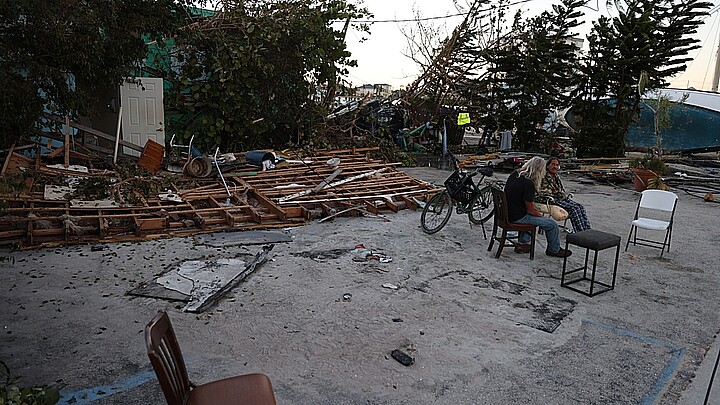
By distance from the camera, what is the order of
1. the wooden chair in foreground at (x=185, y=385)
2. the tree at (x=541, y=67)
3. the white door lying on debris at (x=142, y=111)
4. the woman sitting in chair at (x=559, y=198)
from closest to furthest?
the wooden chair in foreground at (x=185, y=385) → the woman sitting in chair at (x=559, y=198) → the white door lying on debris at (x=142, y=111) → the tree at (x=541, y=67)

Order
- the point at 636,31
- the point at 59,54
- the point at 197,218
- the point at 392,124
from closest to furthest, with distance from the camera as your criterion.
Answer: the point at 59,54 < the point at 197,218 < the point at 636,31 < the point at 392,124

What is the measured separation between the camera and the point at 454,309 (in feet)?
16.1

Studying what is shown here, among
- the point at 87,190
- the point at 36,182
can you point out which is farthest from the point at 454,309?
the point at 36,182

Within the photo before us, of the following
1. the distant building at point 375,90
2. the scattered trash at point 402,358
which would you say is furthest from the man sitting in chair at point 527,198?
the distant building at point 375,90

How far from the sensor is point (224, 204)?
8250 millimetres

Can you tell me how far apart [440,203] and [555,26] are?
13768 mm

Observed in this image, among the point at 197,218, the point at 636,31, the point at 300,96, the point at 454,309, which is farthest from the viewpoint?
the point at 636,31

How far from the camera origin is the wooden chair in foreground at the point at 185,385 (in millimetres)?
2201

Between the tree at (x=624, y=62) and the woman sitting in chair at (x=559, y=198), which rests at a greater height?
the tree at (x=624, y=62)

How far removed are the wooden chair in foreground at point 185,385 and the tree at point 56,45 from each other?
16.4ft

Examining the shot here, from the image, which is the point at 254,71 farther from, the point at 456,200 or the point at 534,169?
the point at 534,169

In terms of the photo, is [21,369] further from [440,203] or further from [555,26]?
[555,26]

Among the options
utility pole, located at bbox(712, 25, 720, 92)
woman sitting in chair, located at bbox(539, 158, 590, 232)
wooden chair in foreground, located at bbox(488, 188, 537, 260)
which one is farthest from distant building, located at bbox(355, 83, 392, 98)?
→ utility pole, located at bbox(712, 25, 720, 92)

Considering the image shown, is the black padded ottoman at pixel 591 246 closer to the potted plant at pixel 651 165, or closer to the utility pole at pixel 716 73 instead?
the potted plant at pixel 651 165
